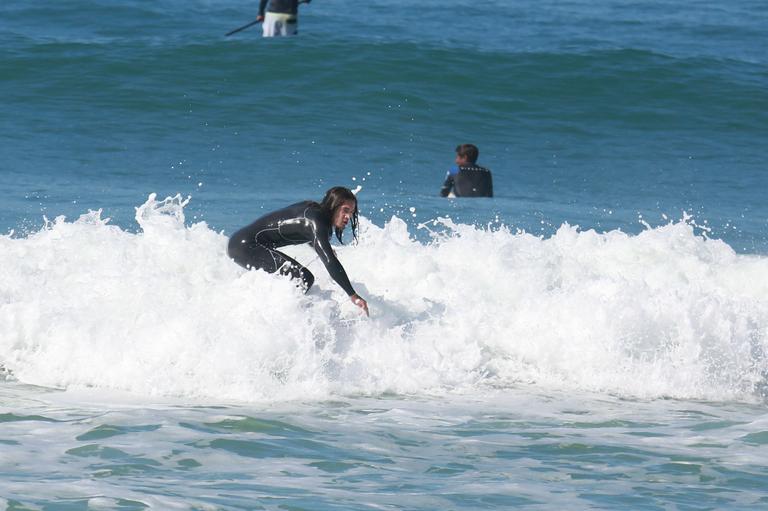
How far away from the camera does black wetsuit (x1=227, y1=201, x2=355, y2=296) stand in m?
7.52

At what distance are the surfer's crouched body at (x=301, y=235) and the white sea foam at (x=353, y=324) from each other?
156mm

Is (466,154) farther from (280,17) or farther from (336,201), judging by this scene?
(336,201)

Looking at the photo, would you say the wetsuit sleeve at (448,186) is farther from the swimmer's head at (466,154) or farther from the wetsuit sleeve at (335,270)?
the wetsuit sleeve at (335,270)

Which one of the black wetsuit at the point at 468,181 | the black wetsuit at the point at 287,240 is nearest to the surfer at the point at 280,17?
the black wetsuit at the point at 468,181

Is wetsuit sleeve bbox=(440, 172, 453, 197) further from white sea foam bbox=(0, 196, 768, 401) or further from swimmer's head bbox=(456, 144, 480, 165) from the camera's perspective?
white sea foam bbox=(0, 196, 768, 401)

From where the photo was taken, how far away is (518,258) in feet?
31.6

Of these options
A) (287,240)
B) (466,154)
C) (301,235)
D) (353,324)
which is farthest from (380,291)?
(466,154)

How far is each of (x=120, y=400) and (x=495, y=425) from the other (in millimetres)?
2284

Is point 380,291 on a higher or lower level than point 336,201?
lower

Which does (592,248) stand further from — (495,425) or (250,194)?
(250,194)

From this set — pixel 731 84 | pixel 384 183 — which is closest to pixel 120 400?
pixel 384 183

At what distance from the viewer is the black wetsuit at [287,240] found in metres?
7.52

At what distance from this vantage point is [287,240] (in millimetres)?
7848

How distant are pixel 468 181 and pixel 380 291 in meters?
4.87
